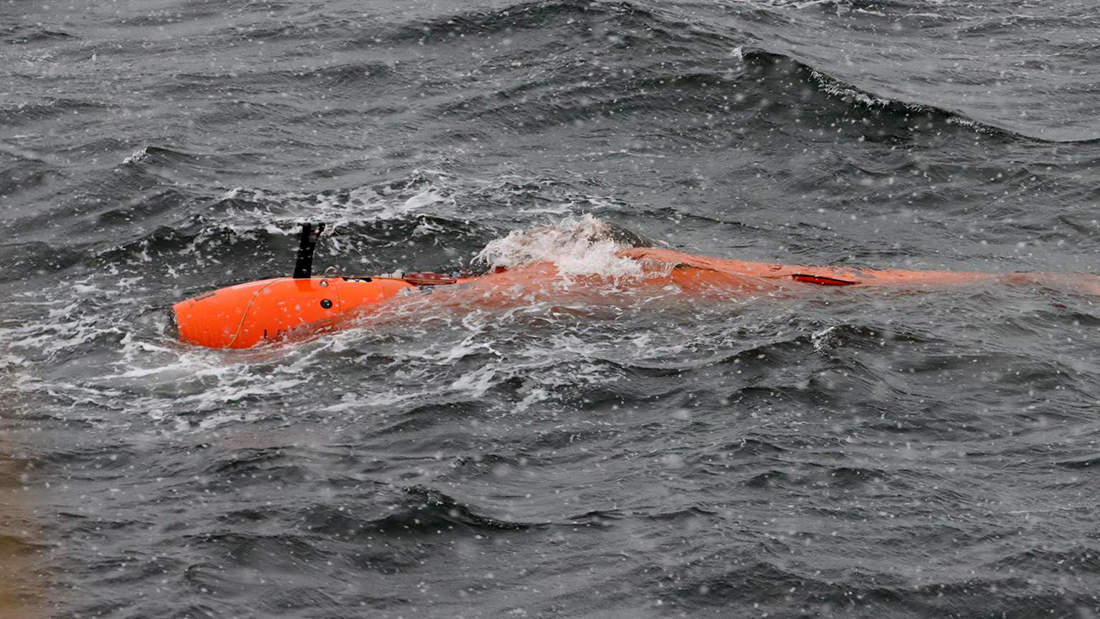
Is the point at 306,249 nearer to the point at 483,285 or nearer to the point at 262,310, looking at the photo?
the point at 262,310

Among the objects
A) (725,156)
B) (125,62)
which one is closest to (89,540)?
(725,156)

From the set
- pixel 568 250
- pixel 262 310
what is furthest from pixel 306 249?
pixel 568 250

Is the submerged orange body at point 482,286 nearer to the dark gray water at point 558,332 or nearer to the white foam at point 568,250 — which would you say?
the white foam at point 568,250

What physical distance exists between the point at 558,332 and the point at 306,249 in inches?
102

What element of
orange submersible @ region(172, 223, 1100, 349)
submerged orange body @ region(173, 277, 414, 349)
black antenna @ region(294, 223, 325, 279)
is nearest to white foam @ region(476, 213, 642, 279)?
orange submersible @ region(172, 223, 1100, 349)

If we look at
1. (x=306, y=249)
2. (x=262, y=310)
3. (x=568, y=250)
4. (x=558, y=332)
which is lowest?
(x=558, y=332)

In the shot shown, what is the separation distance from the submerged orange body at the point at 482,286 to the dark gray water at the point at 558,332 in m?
0.26

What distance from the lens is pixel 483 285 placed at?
45.2ft

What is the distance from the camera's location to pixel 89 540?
9.83 meters

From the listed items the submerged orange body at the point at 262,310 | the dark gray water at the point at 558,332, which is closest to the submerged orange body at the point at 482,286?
the submerged orange body at the point at 262,310

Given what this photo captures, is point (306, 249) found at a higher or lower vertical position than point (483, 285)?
higher

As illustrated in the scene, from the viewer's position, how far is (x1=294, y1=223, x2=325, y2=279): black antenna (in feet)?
42.9

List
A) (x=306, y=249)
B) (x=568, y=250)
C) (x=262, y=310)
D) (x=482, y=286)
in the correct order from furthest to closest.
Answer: (x=568, y=250) → (x=482, y=286) → (x=306, y=249) → (x=262, y=310)

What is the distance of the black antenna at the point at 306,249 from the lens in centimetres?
1309
